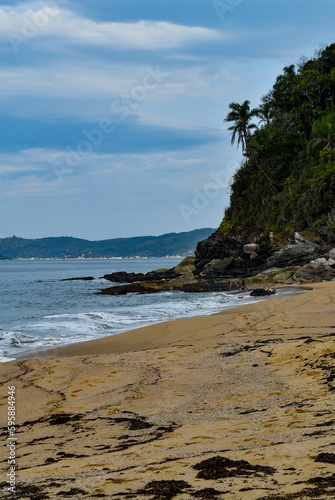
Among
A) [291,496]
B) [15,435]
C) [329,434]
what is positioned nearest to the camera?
[291,496]

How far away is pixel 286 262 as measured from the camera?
3055 centimetres

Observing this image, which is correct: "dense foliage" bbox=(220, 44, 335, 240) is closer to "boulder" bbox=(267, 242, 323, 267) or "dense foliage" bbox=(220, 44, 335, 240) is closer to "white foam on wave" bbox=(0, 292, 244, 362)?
"boulder" bbox=(267, 242, 323, 267)

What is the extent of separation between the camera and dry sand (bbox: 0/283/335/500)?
2701mm

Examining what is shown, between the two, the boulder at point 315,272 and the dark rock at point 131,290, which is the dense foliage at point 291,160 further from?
the dark rock at point 131,290

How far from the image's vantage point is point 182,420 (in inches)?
173

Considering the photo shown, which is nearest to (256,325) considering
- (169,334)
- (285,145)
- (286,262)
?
(169,334)

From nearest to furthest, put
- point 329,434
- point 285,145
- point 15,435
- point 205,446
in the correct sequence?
point 329,434, point 205,446, point 15,435, point 285,145

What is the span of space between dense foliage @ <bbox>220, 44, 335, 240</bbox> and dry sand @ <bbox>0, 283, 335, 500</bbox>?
31.8m

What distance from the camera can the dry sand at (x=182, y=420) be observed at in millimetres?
2701

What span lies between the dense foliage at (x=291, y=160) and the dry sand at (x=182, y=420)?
31795 millimetres

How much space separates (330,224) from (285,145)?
14220 mm

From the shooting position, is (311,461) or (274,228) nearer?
(311,461)

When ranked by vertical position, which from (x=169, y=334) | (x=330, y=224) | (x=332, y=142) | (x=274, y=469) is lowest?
(x=169, y=334)

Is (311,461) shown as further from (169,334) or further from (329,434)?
(169,334)
